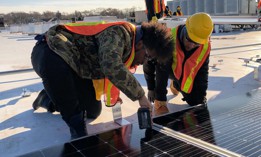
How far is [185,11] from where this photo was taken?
116 feet

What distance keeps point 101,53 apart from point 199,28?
132 centimetres

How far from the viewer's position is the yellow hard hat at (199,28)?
3308 millimetres

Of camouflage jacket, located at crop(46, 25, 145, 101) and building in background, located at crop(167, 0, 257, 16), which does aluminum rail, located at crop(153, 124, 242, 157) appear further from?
building in background, located at crop(167, 0, 257, 16)

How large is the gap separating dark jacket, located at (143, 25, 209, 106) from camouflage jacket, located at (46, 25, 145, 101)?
0.94 metres

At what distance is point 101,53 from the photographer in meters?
2.48

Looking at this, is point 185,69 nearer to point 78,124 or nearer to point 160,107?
point 160,107

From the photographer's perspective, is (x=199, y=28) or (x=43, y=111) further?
(x=43, y=111)

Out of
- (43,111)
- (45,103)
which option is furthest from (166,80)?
(43,111)

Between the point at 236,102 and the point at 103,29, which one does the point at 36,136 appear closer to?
the point at 103,29

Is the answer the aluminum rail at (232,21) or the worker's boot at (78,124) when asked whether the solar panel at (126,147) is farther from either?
the aluminum rail at (232,21)

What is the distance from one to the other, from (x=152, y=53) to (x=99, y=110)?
54.8 inches

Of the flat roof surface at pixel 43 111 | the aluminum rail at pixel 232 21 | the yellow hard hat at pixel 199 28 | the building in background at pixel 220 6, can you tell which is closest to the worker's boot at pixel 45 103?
the flat roof surface at pixel 43 111

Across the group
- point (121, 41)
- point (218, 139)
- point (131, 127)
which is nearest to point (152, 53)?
point (121, 41)

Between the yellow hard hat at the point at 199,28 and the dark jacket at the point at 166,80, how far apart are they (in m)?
0.23
